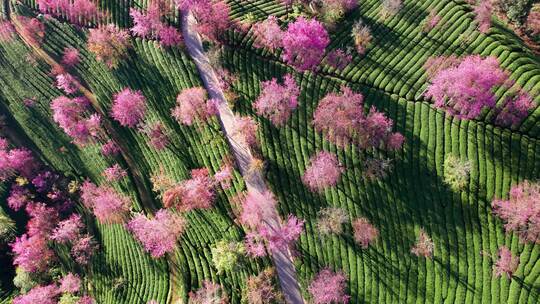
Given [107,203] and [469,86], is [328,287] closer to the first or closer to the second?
[469,86]

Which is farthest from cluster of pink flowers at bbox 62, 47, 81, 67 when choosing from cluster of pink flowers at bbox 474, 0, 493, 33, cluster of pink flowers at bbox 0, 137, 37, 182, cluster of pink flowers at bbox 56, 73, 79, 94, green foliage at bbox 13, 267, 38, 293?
cluster of pink flowers at bbox 474, 0, 493, 33

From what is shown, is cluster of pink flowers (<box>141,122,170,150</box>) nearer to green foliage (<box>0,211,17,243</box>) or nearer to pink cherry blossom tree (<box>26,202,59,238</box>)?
pink cherry blossom tree (<box>26,202,59,238</box>)

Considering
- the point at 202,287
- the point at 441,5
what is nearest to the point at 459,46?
the point at 441,5

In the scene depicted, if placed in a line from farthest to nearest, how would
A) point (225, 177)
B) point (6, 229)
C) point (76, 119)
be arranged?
point (76, 119)
point (6, 229)
point (225, 177)

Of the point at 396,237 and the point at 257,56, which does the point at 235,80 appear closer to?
the point at 257,56

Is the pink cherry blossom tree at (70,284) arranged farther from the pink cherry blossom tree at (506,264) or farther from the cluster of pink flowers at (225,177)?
the pink cherry blossom tree at (506,264)

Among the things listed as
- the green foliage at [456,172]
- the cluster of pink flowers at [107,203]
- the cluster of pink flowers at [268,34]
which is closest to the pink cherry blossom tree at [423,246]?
the green foliage at [456,172]

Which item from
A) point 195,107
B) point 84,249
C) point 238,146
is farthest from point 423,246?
point 84,249
